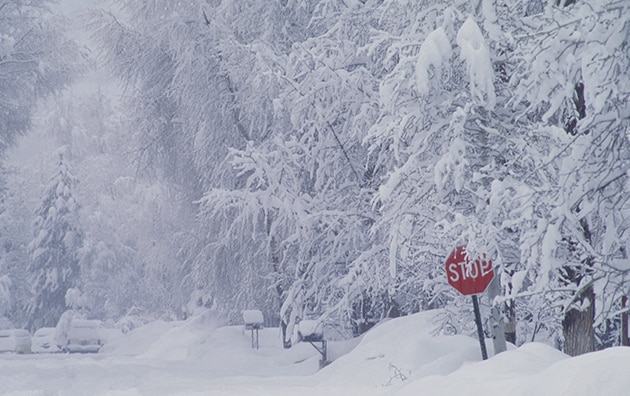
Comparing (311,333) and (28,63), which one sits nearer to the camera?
(311,333)

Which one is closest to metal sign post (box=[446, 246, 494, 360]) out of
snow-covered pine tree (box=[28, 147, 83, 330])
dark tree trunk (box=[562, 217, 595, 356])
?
dark tree trunk (box=[562, 217, 595, 356])

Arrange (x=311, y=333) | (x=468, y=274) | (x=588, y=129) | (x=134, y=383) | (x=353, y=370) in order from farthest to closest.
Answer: (x=311, y=333) → (x=134, y=383) → (x=353, y=370) → (x=468, y=274) → (x=588, y=129)

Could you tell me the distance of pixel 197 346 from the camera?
79.2 feet

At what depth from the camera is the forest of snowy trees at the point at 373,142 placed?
24.2 feet

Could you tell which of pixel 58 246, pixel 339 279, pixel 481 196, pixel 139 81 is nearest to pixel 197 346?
pixel 139 81

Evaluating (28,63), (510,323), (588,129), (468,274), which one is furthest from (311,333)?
(28,63)

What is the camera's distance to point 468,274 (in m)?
8.98

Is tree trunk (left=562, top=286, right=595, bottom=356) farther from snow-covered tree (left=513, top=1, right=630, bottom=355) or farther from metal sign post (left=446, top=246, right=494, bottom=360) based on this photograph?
snow-covered tree (left=513, top=1, right=630, bottom=355)

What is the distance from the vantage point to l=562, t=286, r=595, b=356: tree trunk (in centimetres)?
949

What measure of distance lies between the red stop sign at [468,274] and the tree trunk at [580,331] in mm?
1298

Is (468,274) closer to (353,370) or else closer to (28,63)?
(353,370)

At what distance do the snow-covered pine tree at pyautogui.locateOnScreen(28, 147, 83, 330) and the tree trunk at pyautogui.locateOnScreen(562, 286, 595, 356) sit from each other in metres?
35.9

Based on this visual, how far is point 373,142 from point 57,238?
3131cm

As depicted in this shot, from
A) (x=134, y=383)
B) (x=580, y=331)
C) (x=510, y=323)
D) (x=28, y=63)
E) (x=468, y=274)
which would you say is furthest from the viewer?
(x=28, y=63)
